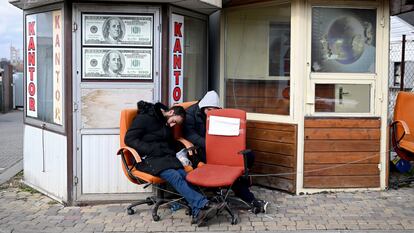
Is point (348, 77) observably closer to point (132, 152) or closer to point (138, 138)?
point (138, 138)

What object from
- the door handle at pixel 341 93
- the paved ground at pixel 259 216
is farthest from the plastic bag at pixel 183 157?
the door handle at pixel 341 93

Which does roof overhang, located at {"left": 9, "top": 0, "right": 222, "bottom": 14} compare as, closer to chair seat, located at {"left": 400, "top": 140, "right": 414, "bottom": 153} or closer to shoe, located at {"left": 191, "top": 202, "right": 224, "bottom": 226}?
shoe, located at {"left": 191, "top": 202, "right": 224, "bottom": 226}

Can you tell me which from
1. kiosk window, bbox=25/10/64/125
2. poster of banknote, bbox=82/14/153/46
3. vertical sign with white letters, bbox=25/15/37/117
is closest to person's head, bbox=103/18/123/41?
poster of banknote, bbox=82/14/153/46

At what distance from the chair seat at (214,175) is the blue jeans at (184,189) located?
83 mm

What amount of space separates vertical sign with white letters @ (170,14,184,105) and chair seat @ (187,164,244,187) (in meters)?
1.00

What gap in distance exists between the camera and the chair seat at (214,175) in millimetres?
5246

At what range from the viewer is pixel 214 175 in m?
5.45

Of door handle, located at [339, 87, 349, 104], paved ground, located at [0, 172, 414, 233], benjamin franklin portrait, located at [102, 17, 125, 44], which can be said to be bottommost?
paved ground, located at [0, 172, 414, 233]

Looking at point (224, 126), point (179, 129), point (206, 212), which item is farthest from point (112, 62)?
point (206, 212)

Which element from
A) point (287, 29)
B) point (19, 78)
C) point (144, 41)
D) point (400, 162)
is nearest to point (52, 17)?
point (144, 41)

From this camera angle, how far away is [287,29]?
6.59 meters

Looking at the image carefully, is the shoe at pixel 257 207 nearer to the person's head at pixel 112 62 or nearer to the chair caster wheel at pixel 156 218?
the chair caster wheel at pixel 156 218

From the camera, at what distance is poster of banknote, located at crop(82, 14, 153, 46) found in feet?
19.5

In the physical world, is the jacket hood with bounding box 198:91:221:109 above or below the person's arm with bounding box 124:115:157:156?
above
